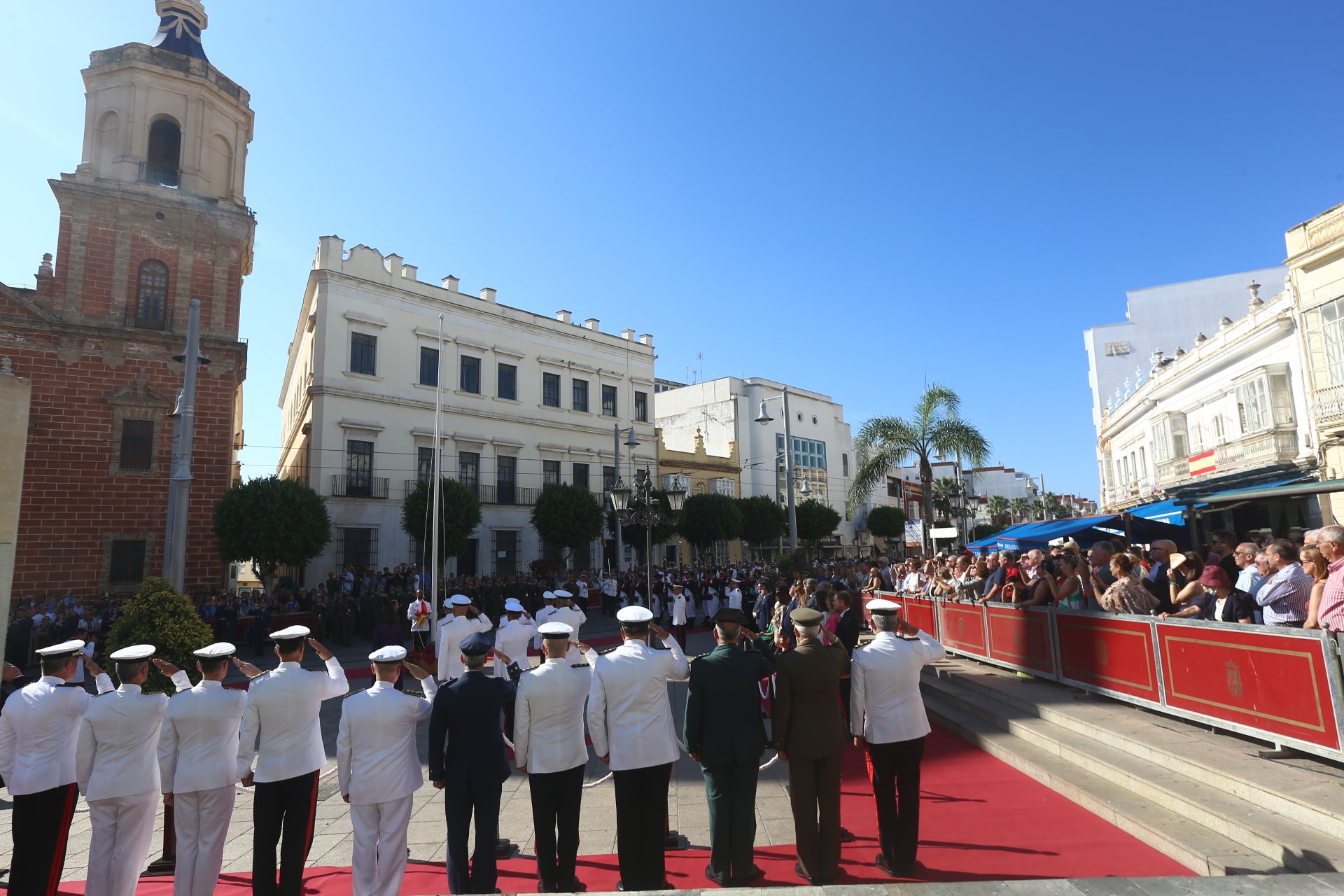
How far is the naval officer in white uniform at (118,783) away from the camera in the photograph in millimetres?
4516

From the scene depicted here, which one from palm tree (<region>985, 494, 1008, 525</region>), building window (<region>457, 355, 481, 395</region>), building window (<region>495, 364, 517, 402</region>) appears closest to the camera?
building window (<region>457, 355, 481, 395</region>)

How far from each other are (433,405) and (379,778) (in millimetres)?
27718

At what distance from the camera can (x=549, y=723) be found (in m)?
4.75

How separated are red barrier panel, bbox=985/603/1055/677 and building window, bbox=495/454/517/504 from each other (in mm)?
24772

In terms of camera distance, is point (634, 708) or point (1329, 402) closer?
point (634, 708)

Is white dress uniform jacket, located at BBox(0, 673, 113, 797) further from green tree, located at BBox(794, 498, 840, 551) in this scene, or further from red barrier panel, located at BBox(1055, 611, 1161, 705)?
green tree, located at BBox(794, 498, 840, 551)

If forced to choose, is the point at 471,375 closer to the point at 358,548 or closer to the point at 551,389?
the point at 551,389

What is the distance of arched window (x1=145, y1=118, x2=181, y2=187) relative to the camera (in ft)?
78.3

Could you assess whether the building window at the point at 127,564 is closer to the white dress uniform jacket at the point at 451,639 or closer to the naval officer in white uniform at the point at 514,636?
the white dress uniform jacket at the point at 451,639

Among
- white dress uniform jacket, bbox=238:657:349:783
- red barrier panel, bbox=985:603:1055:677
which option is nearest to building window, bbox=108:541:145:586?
white dress uniform jacket, bbox=238:657:349:783

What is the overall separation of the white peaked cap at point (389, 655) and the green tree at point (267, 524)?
63.2ft

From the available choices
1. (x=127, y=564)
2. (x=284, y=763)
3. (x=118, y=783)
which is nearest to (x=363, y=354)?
(x=127, y=564)

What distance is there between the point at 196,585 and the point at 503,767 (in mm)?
21826

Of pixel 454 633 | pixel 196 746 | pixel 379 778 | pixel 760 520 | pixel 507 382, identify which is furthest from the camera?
pixel 760 520
